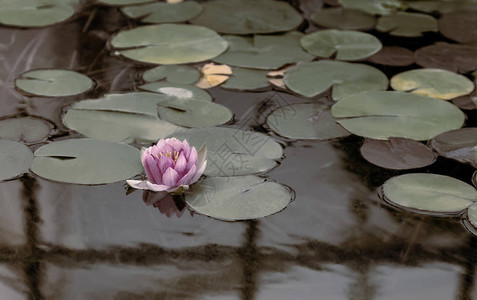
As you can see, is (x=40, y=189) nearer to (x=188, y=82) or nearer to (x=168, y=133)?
(x=168, y=133)

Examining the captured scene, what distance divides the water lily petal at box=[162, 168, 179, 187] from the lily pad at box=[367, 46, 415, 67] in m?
1.04

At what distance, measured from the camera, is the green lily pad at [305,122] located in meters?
2.16

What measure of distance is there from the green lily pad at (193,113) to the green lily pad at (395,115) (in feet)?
1.12

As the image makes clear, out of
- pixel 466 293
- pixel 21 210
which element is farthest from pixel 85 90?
pixel 466 293

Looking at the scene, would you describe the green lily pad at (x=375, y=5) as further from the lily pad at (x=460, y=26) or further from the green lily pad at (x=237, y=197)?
the green lily pad at (x=237, y=197)

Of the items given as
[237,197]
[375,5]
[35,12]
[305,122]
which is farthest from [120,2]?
[237,197]

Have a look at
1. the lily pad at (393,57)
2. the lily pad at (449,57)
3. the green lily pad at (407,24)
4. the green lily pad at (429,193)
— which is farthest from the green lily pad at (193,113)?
the green lily pad at (407,24)

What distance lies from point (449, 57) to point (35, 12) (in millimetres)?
1564

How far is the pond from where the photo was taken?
5.52 feet

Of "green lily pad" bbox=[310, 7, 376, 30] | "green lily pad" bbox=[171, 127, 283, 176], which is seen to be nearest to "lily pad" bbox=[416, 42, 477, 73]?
"green lily pad" bbox=[310, 7, 376, 30]

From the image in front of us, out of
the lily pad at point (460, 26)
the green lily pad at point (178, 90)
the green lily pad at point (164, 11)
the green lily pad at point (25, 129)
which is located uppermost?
the lily pad at point (460, 26)

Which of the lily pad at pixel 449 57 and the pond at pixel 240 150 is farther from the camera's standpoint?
the lily pad at pixel 449 57

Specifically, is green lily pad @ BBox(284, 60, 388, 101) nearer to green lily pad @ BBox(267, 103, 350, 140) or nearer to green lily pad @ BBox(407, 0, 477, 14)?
green lily pad @ BBox(267, 103, 350, 140)

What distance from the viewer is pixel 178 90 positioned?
7.66 ft
